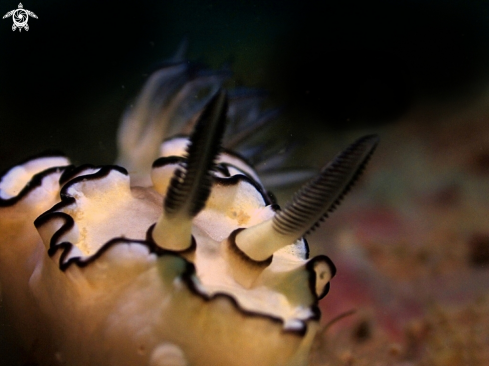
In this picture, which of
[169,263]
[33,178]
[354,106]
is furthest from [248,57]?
[169,263]

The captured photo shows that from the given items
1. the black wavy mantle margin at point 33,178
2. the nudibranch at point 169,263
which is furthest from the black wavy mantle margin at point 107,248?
the black wavy mantle margin at point 33,178

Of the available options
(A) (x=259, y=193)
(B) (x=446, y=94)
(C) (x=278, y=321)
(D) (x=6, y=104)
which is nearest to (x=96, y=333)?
(C) (x=278, y=321)

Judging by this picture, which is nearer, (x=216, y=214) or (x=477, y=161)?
(x=216, y=214)

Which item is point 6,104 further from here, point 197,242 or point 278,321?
point 278,321

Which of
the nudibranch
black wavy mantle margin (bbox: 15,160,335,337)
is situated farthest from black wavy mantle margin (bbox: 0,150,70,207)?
black wavy mantle margin (bbox: 15,160,335,337)

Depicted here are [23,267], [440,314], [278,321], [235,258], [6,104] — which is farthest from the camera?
[6,104]

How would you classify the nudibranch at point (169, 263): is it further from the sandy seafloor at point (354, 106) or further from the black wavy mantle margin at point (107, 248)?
the sandy seafloor at point (354, 106)

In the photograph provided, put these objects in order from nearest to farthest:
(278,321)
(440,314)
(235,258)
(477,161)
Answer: (278,321) → (235,258) → (440,314) → (477,161)
